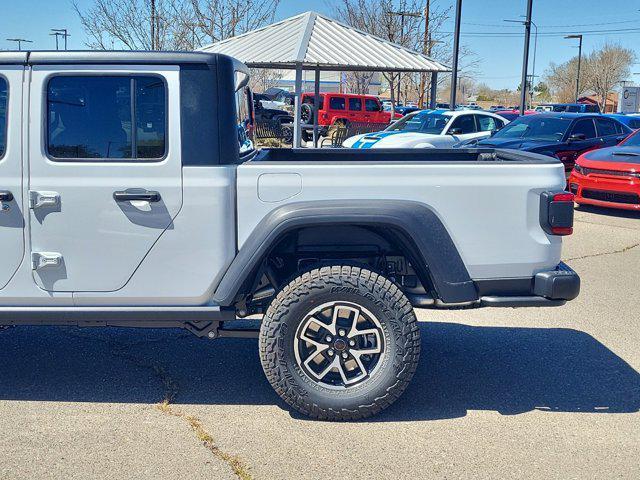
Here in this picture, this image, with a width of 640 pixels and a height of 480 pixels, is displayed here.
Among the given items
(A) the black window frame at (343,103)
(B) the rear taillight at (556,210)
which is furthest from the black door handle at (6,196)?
(A) the black window frame at (343,103)

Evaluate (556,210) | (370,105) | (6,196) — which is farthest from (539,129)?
(370,105)

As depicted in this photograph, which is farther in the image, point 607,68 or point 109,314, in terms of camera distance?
point 607,68

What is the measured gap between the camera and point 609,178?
11461mm

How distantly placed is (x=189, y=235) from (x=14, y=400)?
1538 millimetres

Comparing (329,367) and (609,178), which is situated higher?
(609,178)

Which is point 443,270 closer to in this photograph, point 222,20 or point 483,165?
point 483,165

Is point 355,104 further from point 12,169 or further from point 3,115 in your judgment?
point 12,169

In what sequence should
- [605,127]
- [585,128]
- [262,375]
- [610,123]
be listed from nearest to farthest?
1. [262,375]
2. [585,128]
3. [605,127]
4. [610,123]

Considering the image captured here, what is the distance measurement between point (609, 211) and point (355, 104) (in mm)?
19012

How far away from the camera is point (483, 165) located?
4043 mm

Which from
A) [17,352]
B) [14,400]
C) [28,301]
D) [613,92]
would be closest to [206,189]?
[28,301]

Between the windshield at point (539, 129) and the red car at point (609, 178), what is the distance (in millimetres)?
1315

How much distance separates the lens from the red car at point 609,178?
11.2 m

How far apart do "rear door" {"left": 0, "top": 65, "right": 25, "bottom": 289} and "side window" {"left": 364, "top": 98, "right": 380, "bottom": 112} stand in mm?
26972
